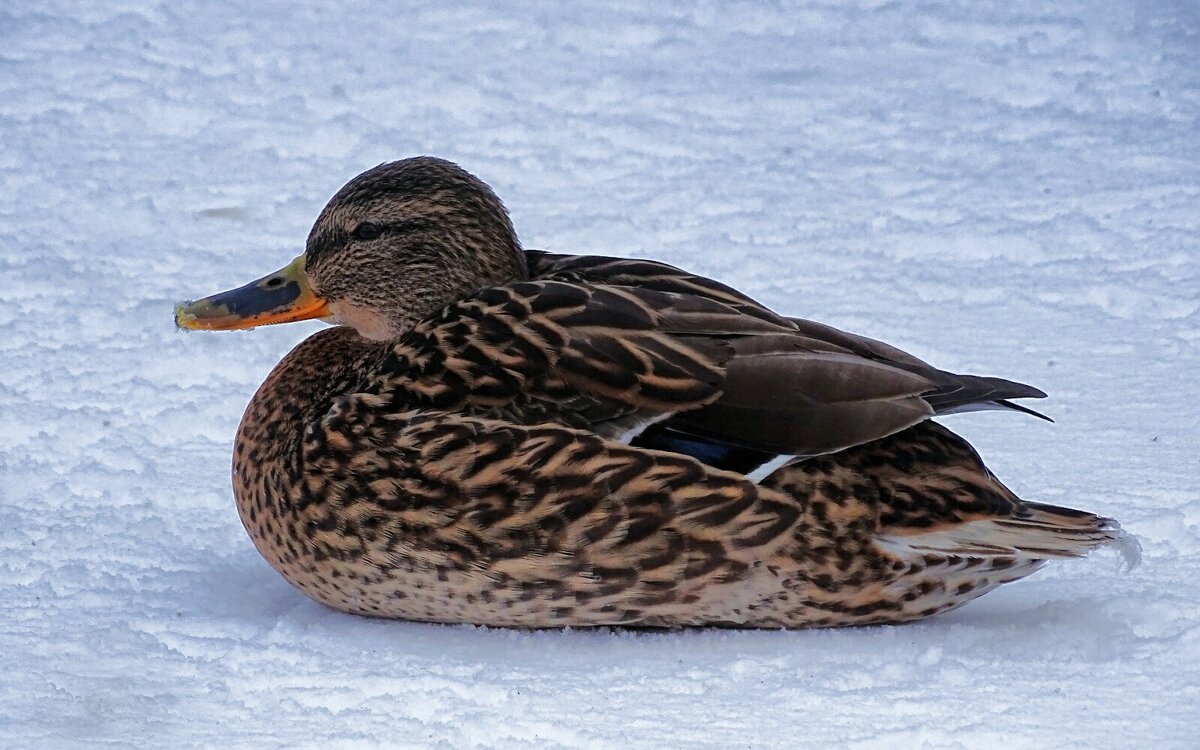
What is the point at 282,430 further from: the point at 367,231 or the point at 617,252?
the point at 617,252

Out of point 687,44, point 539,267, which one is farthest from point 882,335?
point 687,44

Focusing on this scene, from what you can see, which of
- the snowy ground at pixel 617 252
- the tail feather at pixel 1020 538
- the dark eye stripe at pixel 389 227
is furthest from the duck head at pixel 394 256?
the tail feather at pixel 1020 538

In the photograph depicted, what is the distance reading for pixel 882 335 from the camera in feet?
18.0

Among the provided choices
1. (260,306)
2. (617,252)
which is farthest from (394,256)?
(617,252)

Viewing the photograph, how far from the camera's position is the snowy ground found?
322 cm

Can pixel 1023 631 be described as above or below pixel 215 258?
below

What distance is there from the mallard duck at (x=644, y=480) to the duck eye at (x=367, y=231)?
0.49 meters

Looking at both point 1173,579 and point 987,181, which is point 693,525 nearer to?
point 1173,579

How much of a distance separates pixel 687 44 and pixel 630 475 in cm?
493

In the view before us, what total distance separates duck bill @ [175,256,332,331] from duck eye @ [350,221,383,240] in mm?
212

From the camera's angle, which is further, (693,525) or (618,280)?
(618,280)

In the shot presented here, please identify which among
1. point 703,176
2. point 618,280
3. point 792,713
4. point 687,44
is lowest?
point 792,713

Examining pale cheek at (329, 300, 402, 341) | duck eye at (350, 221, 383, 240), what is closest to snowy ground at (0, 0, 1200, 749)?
pale cheek at (329, 300, 402, 341)

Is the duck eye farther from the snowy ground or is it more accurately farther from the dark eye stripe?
the snowy ground
